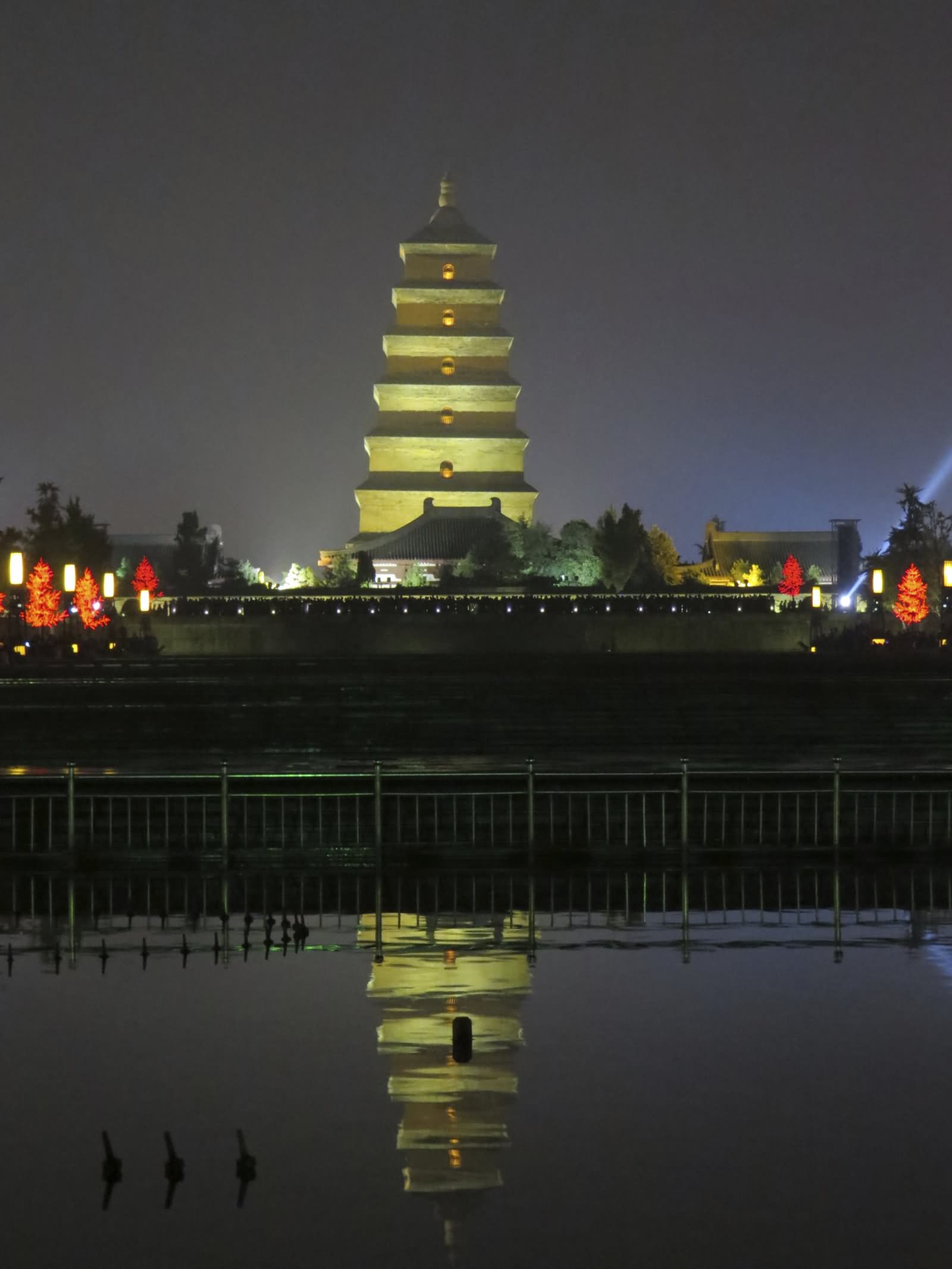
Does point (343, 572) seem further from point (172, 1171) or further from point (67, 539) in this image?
point (172, 1171)

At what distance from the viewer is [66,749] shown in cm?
2795

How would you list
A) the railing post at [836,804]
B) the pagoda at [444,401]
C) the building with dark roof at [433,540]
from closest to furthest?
the railing post at [836,804] → the building with dark roof at [433,540] → the pagoda at [444,401]

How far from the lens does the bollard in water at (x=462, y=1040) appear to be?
1053 cm

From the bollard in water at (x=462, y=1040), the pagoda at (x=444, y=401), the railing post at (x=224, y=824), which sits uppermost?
the pagoda at (x=444, y=401)

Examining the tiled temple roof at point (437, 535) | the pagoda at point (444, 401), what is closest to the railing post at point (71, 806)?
the tiled temple roof at point (437, 535)

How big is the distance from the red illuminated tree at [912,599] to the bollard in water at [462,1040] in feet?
Result: 255

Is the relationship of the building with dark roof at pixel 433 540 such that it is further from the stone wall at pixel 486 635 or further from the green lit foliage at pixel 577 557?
the stone wall at pixel 486 635

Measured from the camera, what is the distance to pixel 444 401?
10919 cm

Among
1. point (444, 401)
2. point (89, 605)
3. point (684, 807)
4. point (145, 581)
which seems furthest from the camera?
point (444, 401)

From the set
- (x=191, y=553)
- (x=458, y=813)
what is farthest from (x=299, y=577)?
(x=458, y=813)

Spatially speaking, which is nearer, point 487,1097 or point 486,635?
point 487,1097

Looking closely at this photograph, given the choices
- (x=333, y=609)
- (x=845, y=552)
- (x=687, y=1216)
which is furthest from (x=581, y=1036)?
(x=845, y=552)

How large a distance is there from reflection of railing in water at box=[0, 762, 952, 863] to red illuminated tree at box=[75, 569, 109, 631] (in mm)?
55359

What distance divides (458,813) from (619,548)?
76.4m
